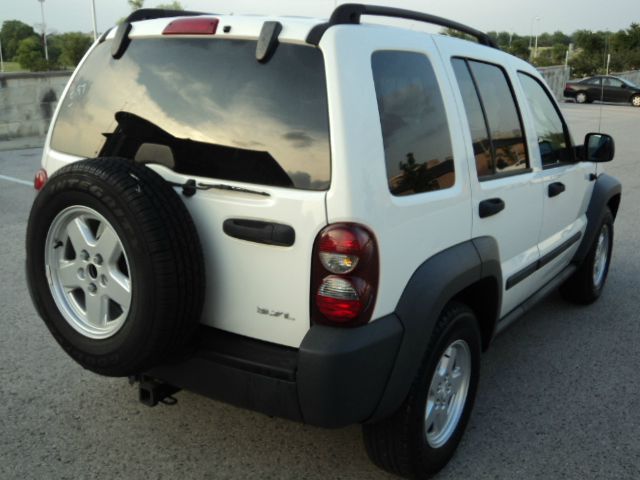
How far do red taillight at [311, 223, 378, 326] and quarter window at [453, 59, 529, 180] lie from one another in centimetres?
98

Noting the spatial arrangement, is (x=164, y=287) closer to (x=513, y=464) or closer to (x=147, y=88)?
(x=147, y=88)

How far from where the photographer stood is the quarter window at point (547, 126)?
3869 mm

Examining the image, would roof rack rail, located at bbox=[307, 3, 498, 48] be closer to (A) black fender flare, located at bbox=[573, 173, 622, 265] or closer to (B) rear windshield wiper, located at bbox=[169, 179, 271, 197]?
(B) rear windshield wiper, located at bbox=[169, 179, 271, 197]

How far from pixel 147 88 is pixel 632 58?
52.2m

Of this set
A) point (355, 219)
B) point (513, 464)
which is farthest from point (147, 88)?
point (513, 464)

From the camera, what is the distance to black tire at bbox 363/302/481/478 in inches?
105

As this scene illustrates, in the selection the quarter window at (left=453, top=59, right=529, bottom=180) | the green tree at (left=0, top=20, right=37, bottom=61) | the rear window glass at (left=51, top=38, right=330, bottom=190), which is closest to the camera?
the rear window glass at (left=51, top=38, right=330, bottom=190)

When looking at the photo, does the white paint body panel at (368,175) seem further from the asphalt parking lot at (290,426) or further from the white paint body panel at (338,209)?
the asphalt parking lot at (290,426)

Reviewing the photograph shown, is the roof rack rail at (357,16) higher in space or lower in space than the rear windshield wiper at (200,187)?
higher

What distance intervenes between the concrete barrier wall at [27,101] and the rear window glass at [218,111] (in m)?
13.4

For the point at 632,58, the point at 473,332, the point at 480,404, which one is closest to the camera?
the point at 473,332

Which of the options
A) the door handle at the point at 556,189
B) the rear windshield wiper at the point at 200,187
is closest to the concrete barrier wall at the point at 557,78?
the door handle at the point at 556,189

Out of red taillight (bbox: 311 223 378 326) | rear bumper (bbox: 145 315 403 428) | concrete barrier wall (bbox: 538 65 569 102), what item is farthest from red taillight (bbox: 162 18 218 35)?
concrete barrier wall (bbox: 538 65 569 102)

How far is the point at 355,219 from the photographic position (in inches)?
91.0
